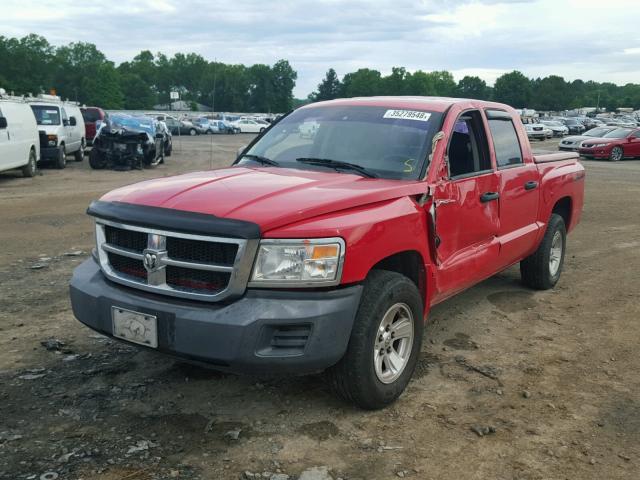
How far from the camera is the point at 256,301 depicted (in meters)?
3.17

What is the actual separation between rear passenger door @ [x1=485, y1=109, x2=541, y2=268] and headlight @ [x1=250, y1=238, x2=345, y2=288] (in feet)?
7.69

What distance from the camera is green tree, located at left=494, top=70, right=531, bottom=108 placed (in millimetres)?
143375

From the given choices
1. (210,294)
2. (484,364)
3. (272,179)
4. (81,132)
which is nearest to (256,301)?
(210,294)

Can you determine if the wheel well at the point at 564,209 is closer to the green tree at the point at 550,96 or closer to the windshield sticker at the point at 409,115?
the windshield sticker at the point at 409,115

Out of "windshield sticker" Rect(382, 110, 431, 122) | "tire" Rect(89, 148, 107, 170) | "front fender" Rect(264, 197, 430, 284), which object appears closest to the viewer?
"front fender" Rect(264, 197, 430, 284)

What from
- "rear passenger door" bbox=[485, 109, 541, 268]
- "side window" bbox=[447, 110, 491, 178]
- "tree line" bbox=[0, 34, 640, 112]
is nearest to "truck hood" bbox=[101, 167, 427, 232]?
"side window" bbox=[447, 110, 491, 178]

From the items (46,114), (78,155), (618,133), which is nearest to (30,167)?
(46,114)

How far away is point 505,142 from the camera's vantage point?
5.43m

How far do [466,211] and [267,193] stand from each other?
1664mm

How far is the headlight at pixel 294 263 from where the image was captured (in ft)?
10.5

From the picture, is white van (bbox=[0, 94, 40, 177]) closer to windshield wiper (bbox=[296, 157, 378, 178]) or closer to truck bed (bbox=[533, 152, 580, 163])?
windshield wiper (bbox=[296, 157, 378, 178])

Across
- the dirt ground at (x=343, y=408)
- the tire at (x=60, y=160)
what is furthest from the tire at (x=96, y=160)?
the dirt ground at (x=343, y=408)

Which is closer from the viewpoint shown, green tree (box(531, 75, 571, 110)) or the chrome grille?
the chrome grille

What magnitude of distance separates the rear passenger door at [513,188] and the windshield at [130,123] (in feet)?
50.5
